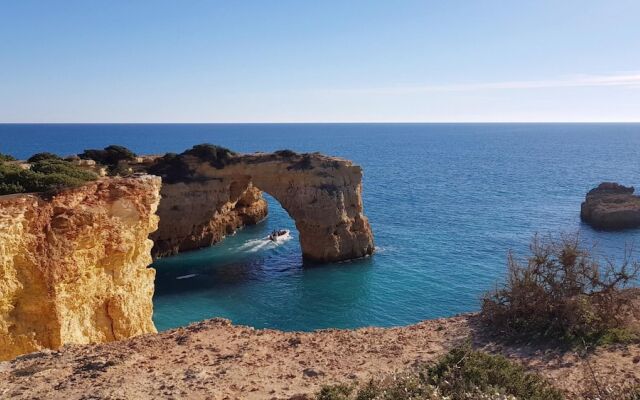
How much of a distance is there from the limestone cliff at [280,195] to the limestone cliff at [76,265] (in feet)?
75.2

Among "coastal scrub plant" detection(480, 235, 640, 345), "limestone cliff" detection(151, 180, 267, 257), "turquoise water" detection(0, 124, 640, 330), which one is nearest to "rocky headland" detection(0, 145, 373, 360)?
"turquoise water" detection(0, 124, 640, 330)

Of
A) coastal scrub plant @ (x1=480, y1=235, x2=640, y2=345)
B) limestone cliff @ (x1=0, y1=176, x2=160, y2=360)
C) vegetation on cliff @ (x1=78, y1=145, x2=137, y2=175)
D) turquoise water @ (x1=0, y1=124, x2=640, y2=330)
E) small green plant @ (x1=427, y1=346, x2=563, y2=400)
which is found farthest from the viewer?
vegetation on cliff @ (x1=78, y1=145, x2=137, y2=175)

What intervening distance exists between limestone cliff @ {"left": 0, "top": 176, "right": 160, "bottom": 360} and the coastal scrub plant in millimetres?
14502

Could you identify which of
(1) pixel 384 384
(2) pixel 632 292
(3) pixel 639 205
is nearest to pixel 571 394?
(1) pixel 384 384

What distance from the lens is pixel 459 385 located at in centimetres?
1144

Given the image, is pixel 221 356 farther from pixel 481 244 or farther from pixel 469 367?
pixel 481 244

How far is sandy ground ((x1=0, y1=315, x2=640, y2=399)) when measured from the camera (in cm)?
1238

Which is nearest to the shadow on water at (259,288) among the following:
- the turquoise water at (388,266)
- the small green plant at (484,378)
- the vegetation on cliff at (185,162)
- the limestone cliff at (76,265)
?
the turquoise water at (388,266)

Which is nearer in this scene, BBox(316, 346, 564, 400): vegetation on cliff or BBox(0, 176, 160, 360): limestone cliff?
BBox(316, 346, 564, 400): vegetation on cliff

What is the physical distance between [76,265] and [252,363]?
868cm

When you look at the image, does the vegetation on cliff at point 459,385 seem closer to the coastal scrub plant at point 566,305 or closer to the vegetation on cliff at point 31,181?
the coastal scrub plant at point 566,305

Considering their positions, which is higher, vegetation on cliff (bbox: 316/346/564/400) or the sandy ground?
vegetation on cliff (bbox: 316/346/564/400)

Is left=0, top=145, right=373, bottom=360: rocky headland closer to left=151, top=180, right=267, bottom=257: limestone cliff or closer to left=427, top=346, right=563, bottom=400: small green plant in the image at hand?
left=427, top=346, right=563, bottom=400: small green plant

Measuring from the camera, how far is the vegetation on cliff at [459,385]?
1097cm
